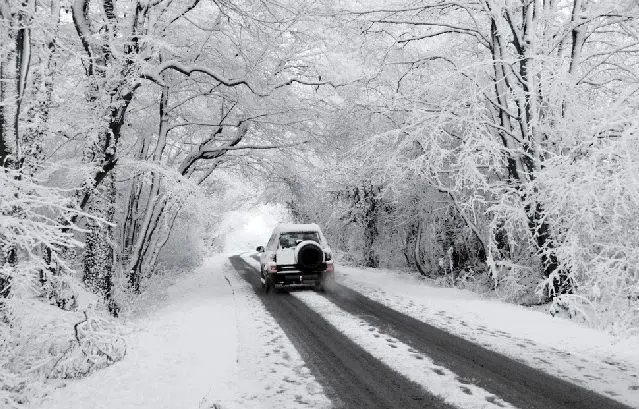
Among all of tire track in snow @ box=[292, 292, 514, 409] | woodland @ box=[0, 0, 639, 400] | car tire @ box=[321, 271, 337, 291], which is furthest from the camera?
car tire @ box=[321, 271, 337, 291]

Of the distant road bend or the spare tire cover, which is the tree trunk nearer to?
the distant road bend

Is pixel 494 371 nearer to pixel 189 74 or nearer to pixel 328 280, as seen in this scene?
pixel 328 280

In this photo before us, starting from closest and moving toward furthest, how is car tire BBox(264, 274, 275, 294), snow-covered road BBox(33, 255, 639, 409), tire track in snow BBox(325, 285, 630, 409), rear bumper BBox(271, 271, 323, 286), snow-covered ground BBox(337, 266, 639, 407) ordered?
tire track in snow BBox(325, 285, 630, 409) → snow-covered road BBox(33, 255, 639, 409) → snow-covered ground BBox(337, 266, 639, 407) → rear bumper BBox(271, 271, 323, 286) → car tire BBox(264, 274, 275, 294)

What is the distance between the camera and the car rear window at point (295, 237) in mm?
14336

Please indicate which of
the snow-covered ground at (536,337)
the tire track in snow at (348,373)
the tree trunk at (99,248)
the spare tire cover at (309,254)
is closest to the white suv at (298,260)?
the spare tire cover at (309,254)

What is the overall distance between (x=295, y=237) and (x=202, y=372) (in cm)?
830

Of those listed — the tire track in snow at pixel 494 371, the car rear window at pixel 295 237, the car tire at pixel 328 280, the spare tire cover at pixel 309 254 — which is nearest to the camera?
the tire track in snow at pixel 494 371

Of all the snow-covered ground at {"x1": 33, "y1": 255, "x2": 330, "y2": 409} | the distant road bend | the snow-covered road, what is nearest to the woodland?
the snow-covered ground at {"x1": 33, "y1": 255, "x2": 330, "y2": 409}

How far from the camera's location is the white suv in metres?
13.7

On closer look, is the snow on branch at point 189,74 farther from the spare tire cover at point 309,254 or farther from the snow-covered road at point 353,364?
the snow-covered road at point 353,364

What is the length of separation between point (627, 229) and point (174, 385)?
7611 millimetres

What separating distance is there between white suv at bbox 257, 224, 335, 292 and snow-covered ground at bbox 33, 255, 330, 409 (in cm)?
343

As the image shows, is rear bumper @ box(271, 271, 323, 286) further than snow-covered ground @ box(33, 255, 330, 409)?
Yes

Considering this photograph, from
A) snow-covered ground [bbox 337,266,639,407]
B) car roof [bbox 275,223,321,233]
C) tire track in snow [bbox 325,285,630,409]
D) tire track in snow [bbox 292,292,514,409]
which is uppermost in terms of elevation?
car roof [bbox 275,223,321,233]
